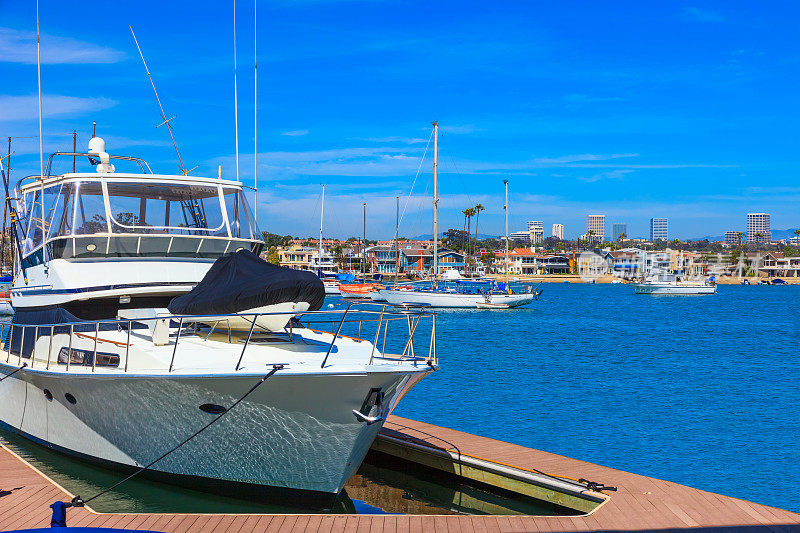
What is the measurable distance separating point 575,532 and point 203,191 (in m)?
8.34

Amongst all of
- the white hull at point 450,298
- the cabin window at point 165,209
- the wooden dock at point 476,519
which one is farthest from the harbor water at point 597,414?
the white hull at point 450,298

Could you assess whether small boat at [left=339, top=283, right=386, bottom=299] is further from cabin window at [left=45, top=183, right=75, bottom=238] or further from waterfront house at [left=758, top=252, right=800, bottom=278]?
waterfront house at [left=758, top=252, right=800, bottom=278]

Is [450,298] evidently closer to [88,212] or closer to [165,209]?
[165,209]

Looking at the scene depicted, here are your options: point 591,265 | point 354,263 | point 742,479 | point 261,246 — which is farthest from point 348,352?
point 591,265

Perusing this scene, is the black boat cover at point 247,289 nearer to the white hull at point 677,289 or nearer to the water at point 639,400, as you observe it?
the water at point 639,400

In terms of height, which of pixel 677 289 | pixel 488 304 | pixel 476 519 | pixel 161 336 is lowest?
pixel 677 289

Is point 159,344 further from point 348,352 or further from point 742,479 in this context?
point 742,479

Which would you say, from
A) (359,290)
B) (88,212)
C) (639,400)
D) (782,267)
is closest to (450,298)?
(359,290)

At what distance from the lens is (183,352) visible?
389 inches

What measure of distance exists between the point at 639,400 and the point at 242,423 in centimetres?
1614

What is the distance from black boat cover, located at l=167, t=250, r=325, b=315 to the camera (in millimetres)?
9398

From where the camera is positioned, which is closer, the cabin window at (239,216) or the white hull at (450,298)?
the cabin window at (239,216)

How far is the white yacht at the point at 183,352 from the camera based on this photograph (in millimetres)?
9133

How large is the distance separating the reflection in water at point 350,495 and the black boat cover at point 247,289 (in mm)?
2749
